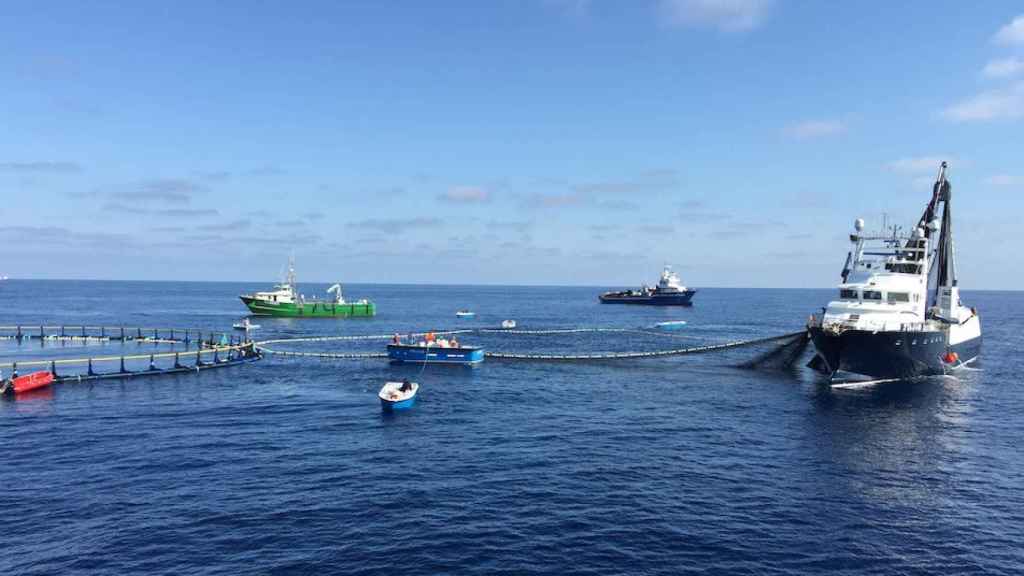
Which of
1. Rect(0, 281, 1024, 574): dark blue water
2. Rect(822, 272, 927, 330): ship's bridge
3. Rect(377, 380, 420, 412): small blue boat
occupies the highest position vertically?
Rect(822, 272, 927, 330): ship's bridge

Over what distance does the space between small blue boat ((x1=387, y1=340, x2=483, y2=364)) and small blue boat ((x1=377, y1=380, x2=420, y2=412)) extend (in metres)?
24.9

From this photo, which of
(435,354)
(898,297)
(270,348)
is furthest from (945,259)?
(270,348)

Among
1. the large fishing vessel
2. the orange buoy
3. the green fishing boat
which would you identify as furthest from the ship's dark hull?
the green fishing boat

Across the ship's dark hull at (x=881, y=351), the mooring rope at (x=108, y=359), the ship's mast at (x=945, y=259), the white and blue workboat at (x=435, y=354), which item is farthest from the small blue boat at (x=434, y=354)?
the ship's mast at (x=945, y=259)

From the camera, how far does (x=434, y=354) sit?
79625 millimetres

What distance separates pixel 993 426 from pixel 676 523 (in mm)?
36341

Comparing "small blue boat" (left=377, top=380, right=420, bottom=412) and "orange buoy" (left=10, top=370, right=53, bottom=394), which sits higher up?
"orange buoy" (left=10, top=370, right=53, bottom=394)

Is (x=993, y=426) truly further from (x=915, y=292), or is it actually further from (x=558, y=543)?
(x=558, y=543)

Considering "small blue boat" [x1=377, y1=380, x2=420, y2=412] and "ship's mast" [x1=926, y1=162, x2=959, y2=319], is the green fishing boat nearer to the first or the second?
"small blue boat" [x1=377, y1=380, x2=420, y2=412]

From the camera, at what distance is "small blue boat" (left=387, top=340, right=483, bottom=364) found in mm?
79312

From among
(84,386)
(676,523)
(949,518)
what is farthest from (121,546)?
(84,386)

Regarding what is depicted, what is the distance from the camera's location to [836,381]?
214 feet

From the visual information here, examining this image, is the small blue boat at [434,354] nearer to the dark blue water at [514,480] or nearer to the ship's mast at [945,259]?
the dark blue water at [514,480]

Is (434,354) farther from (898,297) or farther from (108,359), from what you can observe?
(898,297)
